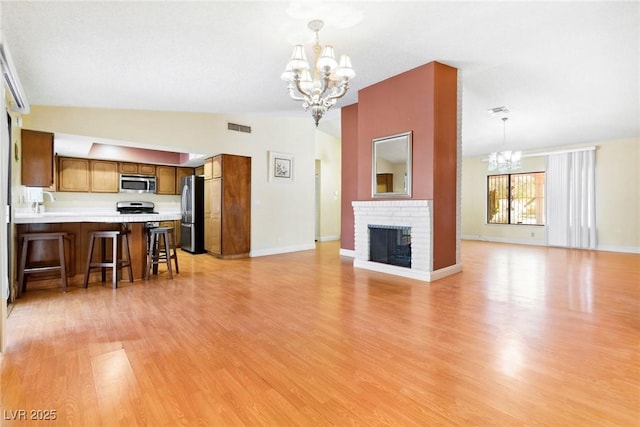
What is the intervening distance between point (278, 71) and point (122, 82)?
6.38 ft

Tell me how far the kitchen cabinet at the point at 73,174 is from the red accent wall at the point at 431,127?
604 centimetres

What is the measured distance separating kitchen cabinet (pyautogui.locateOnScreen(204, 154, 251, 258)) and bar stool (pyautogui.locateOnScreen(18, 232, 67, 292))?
8.74 ft

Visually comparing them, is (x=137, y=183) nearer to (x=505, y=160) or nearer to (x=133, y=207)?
(x=133, y=207)

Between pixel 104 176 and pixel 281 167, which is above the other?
pixel 281 167

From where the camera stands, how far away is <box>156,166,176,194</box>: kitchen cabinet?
7371mm

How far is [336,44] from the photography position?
3467mm

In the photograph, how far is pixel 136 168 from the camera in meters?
7.03

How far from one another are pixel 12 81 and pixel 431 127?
4528 mm

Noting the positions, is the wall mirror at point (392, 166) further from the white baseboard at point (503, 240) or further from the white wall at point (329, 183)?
the white baseboard at point (503, 240)

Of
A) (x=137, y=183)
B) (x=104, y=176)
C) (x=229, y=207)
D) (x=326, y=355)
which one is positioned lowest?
(x=326, y=355)

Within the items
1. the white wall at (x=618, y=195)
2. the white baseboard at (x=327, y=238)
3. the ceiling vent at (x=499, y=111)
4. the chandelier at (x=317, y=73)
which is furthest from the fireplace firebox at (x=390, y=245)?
the white wall at (x=618, y=195)

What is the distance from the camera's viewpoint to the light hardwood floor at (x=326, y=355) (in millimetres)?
1554

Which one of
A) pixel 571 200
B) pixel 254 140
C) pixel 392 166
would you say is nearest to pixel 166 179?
pixel 254 140

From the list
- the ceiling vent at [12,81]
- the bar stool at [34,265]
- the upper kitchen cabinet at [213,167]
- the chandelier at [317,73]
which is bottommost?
the bar stool at [34,265]
